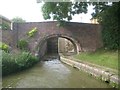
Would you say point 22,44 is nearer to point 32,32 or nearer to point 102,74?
point 32,32

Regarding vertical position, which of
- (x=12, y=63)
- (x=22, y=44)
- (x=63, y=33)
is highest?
(x=63, y=33)

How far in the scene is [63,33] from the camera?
73.8 feet

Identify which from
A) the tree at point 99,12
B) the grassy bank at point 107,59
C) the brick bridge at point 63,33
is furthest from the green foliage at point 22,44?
the grassy bank at point 107,59

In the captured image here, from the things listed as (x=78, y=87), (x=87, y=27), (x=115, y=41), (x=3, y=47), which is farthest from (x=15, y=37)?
(x=78, y=87)

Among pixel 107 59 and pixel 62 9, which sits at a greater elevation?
pixel 62 9

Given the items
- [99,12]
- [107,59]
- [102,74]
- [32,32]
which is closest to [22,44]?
[32,32]

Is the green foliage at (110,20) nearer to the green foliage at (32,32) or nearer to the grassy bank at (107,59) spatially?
the grassy bank at (107,59)

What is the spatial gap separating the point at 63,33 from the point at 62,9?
20.6 ft

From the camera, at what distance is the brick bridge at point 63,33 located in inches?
871

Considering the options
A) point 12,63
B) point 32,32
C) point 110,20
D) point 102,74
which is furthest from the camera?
point 32,32

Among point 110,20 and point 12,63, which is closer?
point 12,63

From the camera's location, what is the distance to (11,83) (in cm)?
1066

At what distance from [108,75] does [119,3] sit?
781 cm

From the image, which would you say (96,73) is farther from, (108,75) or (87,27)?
(87,27)
